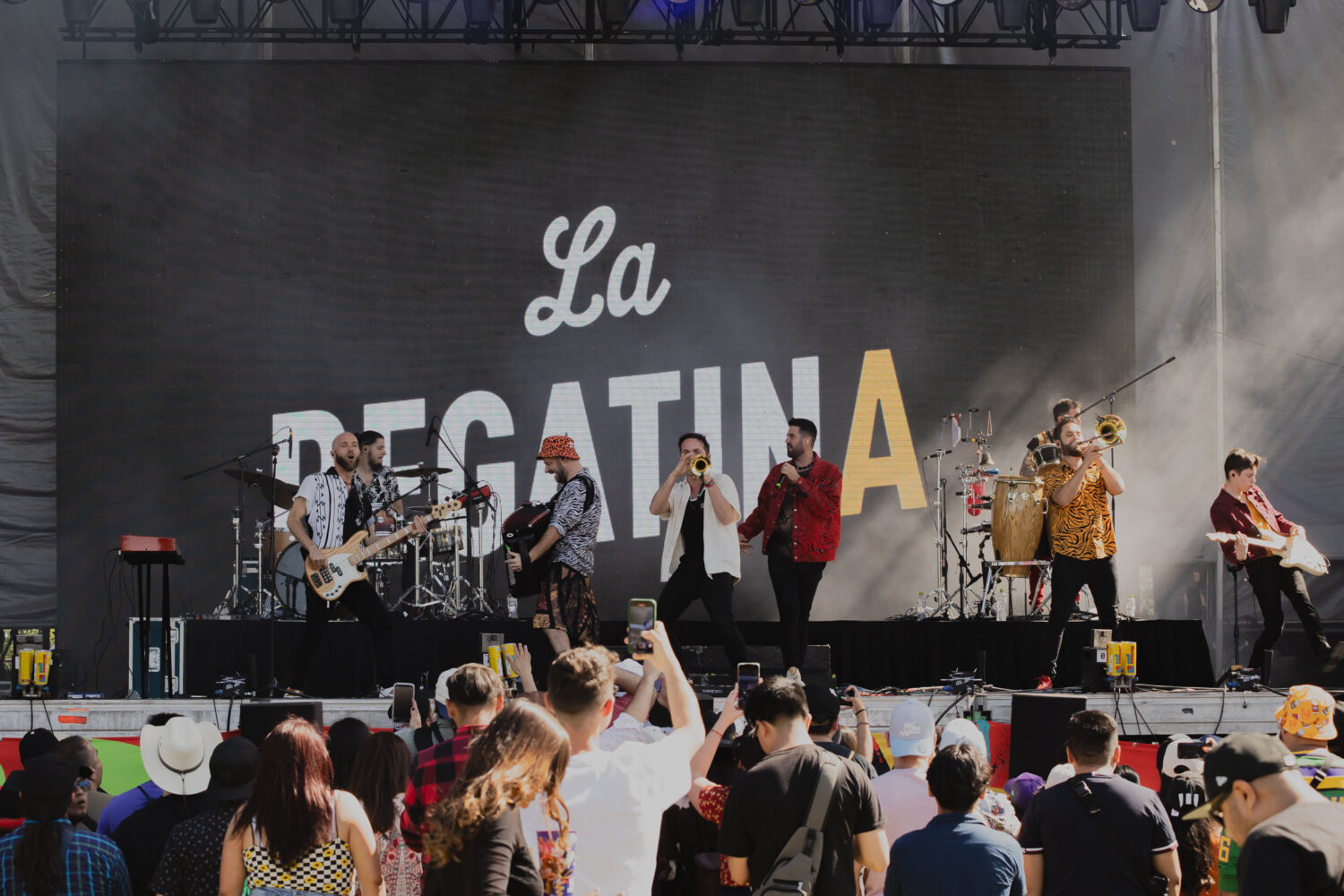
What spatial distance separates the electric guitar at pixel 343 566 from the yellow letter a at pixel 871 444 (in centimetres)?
452

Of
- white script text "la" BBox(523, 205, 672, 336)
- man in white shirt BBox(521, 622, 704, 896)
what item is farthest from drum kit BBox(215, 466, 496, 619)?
man in white shirt BBox(521, 622, 704, 896)

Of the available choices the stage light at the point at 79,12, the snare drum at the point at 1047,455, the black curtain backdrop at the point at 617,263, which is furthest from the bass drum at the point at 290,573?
the snare drum at the point at 1047,455

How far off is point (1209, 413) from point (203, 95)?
29.7ft

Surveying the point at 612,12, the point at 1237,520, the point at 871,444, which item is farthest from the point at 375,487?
the point at 1237,520

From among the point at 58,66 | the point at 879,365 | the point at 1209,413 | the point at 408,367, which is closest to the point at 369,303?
the point at 408,367

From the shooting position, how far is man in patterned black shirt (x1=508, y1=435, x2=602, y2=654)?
8578 mm

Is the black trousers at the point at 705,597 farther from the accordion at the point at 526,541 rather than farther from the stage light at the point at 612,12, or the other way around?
the stage light at the point at 612,12

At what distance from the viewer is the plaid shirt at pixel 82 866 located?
396 cm

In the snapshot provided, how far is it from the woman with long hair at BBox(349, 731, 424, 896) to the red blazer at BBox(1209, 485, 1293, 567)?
6430mm

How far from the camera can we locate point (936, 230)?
12.2 m

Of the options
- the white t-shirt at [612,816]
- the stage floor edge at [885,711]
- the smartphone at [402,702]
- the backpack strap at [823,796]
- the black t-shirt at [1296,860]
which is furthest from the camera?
the stage floor edge at [885,711]

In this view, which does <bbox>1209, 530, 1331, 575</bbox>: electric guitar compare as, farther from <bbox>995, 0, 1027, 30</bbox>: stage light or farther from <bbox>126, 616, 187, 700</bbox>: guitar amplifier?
<bbox>126, 616, 187, 700</bbox>: guitar amplifier

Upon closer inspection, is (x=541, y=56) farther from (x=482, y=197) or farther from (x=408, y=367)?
(x=408, y=367)

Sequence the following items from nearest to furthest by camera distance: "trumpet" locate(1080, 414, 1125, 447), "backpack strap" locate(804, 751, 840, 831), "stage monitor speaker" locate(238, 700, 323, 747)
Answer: "backpack strap" locate(804, 751, 840, 831), "stage monitor speaker" locate(238, 700, 323, 747), "trumpet" locate(1080, 414, 1125, 447)
